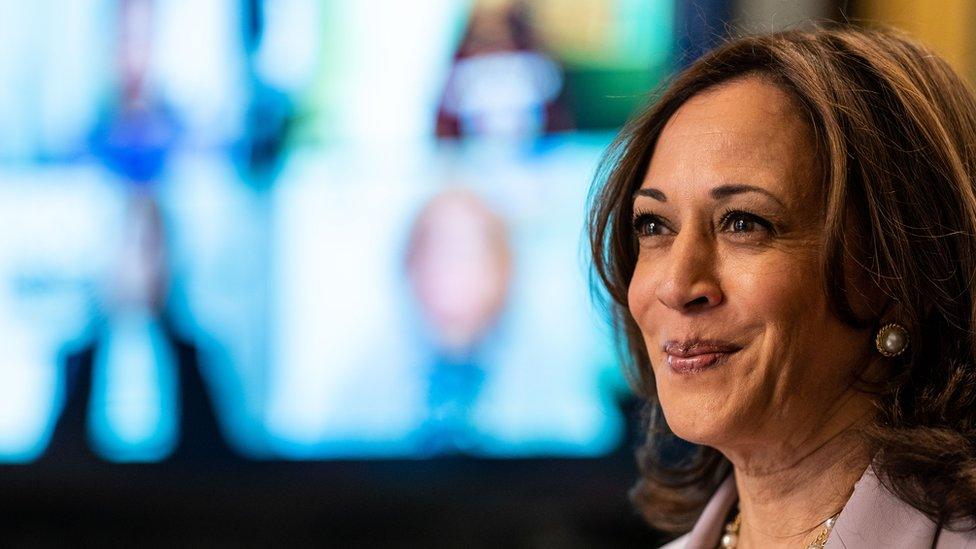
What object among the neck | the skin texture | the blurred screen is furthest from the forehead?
the blurred screen

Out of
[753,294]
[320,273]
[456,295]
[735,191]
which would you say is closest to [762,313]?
[753,294]

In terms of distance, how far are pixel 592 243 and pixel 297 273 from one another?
164 centimetres

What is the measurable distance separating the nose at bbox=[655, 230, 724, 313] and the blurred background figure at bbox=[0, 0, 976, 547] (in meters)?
1.71

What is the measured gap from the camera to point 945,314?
4.12 ft

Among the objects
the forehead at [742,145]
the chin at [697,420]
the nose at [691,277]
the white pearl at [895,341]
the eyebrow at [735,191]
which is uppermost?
the forehead at [742,145]

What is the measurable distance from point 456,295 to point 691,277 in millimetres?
1802

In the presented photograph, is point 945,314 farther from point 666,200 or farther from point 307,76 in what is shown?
point 307,76

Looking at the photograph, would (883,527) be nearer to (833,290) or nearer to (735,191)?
(833,290)

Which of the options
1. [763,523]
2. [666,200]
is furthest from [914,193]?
[763,523]

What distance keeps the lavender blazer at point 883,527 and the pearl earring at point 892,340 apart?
0.41 feet

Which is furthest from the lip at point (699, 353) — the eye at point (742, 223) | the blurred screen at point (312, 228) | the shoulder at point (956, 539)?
the blurred screen at point (312, 228)

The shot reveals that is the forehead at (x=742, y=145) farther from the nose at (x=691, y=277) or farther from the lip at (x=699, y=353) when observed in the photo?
the lip at (x=699, y=353)

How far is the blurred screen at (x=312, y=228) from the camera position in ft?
9.95

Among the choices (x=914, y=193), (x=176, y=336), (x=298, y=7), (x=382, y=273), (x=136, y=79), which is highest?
(x=914, y=193)
